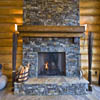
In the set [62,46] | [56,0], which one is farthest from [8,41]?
[56,0]

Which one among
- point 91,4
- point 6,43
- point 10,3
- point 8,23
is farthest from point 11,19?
point 91,4

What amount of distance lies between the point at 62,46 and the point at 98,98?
1669 mm

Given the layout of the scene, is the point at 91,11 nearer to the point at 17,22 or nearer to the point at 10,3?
the point at 17,22

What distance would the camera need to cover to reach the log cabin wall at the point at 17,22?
119 inches

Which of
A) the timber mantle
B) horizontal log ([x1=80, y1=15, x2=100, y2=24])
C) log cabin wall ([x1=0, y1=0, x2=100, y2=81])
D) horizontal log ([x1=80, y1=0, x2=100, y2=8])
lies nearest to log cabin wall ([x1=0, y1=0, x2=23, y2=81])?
log cabin wall ([x1=0, y1=0, x2=100, y2=81])

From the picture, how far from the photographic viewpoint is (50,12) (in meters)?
2.70

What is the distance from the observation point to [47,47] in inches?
107

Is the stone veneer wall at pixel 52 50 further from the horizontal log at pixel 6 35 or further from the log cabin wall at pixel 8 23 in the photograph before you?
the horizontal log at pixel 6 35

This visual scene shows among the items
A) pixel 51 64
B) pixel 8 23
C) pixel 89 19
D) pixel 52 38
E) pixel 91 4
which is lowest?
pixel 51 64

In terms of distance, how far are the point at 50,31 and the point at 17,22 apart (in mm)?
1369

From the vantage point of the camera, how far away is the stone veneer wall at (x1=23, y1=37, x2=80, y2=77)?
8.89 feet

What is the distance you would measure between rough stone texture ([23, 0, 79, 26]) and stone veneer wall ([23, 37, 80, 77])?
22.2 inches

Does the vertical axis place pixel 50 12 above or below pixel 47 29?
above

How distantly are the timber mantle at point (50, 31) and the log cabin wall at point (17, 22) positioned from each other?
0.65 meters
